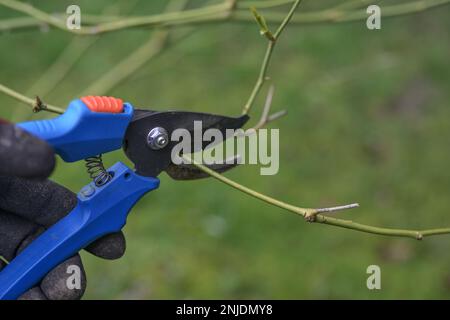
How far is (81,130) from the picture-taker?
908mm

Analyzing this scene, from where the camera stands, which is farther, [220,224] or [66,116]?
[220,224]

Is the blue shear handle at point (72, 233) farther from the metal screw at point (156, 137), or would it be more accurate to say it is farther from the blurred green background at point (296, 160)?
Result: the blurred green background at point (296, 160)

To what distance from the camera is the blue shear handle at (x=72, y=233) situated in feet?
→ 3.31

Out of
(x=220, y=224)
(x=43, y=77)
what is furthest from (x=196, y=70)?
(x=220, y=224)

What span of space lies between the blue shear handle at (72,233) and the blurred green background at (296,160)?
111 cm

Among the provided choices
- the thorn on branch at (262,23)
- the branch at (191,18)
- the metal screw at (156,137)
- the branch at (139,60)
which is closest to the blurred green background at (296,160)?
the branch at (139,60)

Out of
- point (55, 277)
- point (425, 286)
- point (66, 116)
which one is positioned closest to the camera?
point (66, 116)

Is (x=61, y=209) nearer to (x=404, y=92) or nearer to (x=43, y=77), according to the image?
(x=43, y=77)

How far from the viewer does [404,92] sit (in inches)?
110

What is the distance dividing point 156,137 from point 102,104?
133 millimetres

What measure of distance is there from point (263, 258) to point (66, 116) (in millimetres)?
1379

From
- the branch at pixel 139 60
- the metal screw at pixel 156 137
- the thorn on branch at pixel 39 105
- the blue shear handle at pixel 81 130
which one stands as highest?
the branch at pixel 139 60

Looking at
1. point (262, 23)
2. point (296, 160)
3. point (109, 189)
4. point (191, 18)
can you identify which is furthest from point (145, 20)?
point (296, 160)

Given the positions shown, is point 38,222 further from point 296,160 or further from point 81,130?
point 296,160
